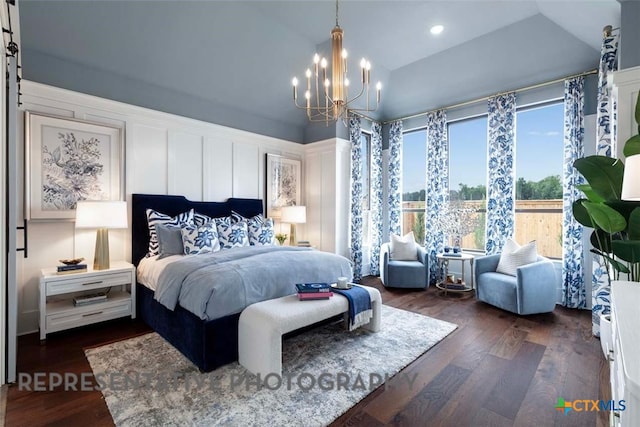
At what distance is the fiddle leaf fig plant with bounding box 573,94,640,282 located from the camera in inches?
76.7

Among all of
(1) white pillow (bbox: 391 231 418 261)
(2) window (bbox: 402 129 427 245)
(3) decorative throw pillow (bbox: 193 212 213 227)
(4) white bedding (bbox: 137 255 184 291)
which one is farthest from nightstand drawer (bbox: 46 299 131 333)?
(2) window (bbox: 402 129 427 245)

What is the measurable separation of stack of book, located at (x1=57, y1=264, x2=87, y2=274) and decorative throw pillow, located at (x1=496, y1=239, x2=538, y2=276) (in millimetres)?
4791

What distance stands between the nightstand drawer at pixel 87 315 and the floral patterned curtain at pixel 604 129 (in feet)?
15.6

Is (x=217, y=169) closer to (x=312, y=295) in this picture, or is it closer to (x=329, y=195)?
(x=329, y=195)

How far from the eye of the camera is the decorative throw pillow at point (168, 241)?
133 inches

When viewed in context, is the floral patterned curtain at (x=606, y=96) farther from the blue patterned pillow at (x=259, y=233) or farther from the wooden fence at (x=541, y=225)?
the blue patterned pillow at (x=259, y=233)

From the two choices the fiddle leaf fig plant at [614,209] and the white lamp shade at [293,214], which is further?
the white lamp shade at [293,214]

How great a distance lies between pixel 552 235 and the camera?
4191 millimetres

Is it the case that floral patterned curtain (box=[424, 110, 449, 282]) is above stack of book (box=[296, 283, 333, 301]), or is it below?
above

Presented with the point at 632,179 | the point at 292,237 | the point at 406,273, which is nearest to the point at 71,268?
the point at 292,237

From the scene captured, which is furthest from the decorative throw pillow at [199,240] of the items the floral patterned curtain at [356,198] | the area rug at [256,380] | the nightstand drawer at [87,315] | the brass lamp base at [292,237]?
the floral patterned curtain at [356,198]

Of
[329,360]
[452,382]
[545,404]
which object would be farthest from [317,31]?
[545,404]

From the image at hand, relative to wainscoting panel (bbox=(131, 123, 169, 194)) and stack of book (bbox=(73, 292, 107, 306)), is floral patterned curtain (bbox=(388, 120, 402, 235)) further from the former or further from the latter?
stack of book (bbox=(73, 292, 107, 306))

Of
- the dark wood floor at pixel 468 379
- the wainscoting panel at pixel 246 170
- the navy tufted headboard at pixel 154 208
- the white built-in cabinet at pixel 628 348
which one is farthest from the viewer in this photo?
the wainscoting panel at pixel 246 170
